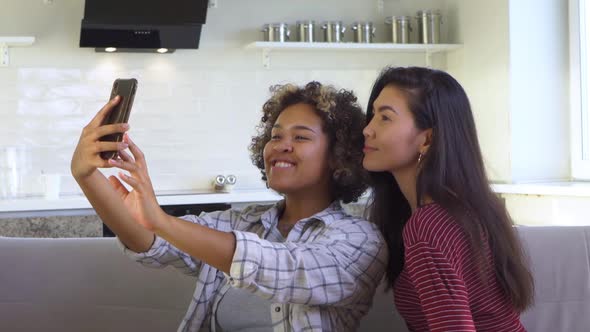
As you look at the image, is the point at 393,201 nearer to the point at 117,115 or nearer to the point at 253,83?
the point at 117,115

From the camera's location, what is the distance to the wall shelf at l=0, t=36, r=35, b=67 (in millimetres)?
4406

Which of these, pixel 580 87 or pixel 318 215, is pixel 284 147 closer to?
pixel 318 215

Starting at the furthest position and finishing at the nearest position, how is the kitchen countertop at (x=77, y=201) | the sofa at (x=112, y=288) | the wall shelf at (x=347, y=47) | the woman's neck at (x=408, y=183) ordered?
the wall shelf at (x=347, y=47)
the kitchen countertop at (x=77, y=201)
the sofa at (x=112, y=288)
the woman's neck at (x=408, y=183)

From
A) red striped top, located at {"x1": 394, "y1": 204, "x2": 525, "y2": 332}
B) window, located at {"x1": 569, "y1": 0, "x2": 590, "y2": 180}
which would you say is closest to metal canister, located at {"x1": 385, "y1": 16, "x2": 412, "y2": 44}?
window, located at {"x1": 569, "y1": 0, "x2": 590, "y2": 180}

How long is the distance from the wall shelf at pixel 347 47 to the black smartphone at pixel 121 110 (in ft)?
11.1

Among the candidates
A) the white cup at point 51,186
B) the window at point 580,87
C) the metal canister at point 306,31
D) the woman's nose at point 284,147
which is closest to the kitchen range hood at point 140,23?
the metal canister at point 306,31

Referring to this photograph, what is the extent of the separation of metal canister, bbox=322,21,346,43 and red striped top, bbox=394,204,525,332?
3.56m

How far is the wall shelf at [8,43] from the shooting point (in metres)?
Answer: 4.41

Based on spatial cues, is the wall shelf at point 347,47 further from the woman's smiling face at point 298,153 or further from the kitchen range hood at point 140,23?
the woman's smiling face at point 298,153

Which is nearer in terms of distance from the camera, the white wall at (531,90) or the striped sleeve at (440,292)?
the striped sleeve at (440,292)

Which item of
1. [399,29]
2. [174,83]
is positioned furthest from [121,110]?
[399,29]

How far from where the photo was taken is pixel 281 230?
5.91 ft

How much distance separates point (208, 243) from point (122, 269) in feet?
2.30

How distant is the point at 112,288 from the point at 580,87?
342cm
